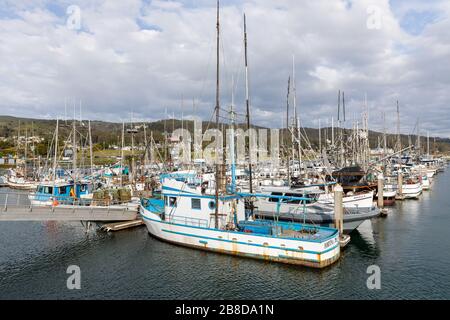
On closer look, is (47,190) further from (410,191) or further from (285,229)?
(410,191)

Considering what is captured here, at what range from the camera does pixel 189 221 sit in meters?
24.8

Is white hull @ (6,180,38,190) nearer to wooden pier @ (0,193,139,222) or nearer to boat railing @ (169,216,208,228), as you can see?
wooden pier @ (0,193,139,222)

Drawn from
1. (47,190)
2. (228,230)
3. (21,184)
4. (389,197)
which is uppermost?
(47,190)

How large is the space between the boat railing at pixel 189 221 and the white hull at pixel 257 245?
2.04 feet

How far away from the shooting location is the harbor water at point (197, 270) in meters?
17.3

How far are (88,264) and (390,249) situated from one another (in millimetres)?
21251

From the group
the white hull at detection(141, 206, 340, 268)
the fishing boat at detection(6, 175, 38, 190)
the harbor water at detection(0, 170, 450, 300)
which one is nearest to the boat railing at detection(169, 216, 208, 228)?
the white hull at detection(141, 206, 340, 268)

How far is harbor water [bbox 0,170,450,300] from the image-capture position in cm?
1727

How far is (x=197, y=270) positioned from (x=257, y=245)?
13.4ft

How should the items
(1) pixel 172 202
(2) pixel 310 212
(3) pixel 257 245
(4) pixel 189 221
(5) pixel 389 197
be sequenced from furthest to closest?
(5) pixel 389 197
(2) pixel 310 212
(1) pixel 172 202
(4) pixel 189 221
(3) pixel 257 245

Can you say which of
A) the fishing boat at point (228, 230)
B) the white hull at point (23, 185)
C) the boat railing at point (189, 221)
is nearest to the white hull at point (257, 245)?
the fishing boat at point (228, 230)

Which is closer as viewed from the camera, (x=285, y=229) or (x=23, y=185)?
(x=285, y=229)

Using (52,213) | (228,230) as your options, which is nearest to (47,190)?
(52,213)

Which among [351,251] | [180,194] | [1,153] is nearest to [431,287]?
[351,251]
